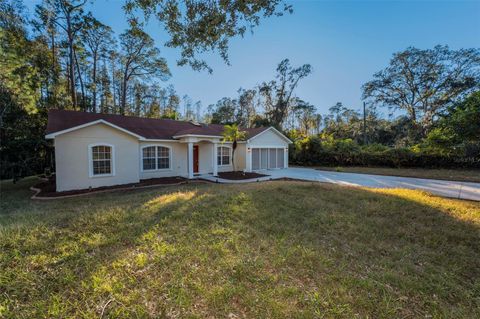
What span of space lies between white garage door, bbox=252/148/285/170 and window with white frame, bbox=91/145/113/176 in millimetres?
9901

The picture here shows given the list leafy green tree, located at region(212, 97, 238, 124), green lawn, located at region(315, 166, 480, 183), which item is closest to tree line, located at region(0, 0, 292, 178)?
leafy green tree, located at region(212, 97, 238, 124)

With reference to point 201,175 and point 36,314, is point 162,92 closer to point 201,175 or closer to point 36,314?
point 201,175

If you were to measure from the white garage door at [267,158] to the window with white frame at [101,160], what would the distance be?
990cm

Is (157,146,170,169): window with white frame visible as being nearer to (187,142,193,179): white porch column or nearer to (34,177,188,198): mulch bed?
(34,177,188,198): mulch bed

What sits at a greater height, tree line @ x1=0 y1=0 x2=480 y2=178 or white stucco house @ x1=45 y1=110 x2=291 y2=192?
tree line @ x1=0 y1=0 x2=480 y2=178

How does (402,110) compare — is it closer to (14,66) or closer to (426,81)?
(426,81)

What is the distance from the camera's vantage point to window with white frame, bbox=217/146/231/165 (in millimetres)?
15778

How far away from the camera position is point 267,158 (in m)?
17.7

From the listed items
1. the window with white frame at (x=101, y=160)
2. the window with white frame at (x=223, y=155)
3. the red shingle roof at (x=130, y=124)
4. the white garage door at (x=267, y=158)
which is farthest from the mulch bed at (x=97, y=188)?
the white garage door at (x=267, y=158)

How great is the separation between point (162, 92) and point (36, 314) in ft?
122

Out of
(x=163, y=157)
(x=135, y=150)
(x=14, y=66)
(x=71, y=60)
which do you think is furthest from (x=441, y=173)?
(x=71, y=60)

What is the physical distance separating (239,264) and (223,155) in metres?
13.1

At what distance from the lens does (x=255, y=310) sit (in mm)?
2377

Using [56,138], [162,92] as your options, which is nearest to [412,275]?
[56,138]
